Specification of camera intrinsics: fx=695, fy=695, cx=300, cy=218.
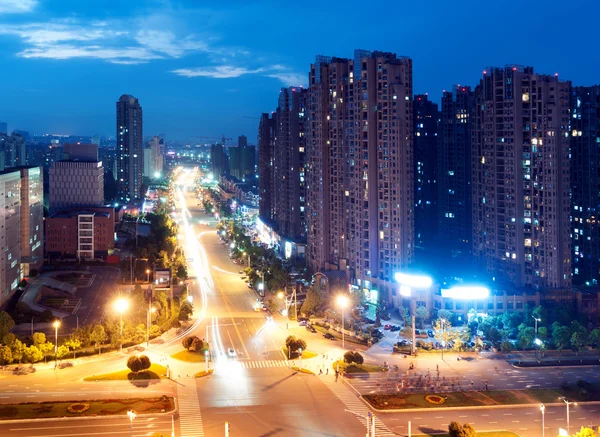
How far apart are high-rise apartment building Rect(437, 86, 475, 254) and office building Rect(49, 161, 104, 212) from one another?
59.0 m

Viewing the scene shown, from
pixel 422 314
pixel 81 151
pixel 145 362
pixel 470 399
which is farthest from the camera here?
pixel 81 151

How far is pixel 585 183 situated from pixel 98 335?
6015cm

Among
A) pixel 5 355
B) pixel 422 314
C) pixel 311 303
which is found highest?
pixel 311 303

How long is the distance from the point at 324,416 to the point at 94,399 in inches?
635

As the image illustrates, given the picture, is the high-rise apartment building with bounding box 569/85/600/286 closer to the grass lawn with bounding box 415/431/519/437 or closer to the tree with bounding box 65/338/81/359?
the grass lawn with bounding box 415/431/519/437

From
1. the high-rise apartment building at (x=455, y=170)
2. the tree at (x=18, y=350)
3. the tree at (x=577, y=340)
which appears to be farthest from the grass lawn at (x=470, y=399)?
the high-rise apartment building at (x=455, y=170)

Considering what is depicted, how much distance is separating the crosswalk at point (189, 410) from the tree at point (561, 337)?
3175 centimetres

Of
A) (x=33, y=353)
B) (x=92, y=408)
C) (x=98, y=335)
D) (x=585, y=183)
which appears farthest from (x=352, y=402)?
(x=585, y=183)

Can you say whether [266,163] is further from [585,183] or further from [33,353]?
[33,353]

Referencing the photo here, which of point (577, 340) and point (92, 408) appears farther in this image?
point (577, 340)

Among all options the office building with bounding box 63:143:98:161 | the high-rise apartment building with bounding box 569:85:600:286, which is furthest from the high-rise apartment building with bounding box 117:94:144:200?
the high-rise apartment building with bounding box 569:85:600:286

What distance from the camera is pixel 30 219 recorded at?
90812 mm

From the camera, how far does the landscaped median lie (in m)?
47.9

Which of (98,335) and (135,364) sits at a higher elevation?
(98,335)
